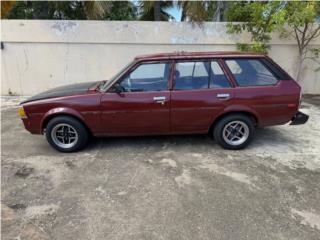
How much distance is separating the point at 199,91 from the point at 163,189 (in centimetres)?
171

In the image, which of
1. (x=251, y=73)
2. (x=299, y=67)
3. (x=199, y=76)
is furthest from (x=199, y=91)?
(x=299, y=67)

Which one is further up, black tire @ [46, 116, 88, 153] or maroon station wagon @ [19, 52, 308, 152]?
maroon station wagon @ [19, 52, 308, 152]

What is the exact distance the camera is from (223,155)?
4656 millimetres

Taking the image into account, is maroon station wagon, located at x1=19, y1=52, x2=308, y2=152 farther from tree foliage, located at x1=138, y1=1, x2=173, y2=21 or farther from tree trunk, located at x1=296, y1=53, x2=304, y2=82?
tree foliage, located at x1=138, y1=1, x2=173, y2=21

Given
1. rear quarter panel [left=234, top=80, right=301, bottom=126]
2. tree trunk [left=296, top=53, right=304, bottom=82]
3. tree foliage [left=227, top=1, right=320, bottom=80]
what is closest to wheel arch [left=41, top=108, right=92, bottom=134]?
rear quarter panel [left=234, top=80, right=301, bottom=126]

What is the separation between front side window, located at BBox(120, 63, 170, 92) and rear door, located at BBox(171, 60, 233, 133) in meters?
0.19

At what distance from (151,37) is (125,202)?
6.13 meters

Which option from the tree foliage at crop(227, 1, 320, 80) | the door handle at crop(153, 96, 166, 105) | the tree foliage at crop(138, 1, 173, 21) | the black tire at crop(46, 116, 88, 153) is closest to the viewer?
the door handle at crop(153, 96, 166, 105)

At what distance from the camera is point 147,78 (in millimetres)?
4676

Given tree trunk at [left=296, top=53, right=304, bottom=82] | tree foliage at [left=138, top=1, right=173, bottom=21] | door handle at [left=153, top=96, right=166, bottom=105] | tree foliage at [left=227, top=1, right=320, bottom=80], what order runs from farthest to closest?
tree foliage at [left=138, top=1, right=173, bottom=21]
tree trunk at [left=296, top=53, right=304, bottom=82]
tree foliage at [left=227, top=1, right=320, bottom=80]
door handle at [left=153, top=96, right=166, bottom=105]

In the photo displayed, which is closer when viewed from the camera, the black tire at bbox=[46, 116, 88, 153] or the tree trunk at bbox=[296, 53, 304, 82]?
the black tire at bbox=[46, 116, 88, 153]

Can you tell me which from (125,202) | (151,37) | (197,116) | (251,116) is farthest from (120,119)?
A: (151,37)

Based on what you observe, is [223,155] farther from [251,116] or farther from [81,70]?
[81,70]

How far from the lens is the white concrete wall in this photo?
333 inches
